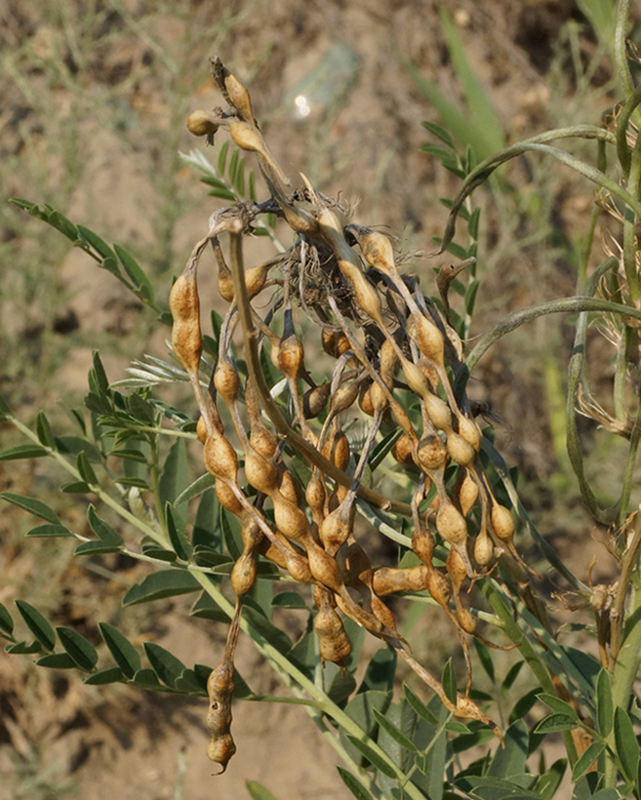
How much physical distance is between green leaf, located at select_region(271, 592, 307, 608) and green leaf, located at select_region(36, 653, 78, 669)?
17cm

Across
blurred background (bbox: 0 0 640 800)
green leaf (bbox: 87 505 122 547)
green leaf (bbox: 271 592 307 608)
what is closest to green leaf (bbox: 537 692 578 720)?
green leaf (bbox: 271 592 307 608)

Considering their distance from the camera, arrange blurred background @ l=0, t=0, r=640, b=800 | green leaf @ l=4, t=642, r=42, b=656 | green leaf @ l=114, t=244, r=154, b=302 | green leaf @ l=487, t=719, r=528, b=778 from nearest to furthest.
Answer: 1. green leaf @ l=4, t=642, r=42, b=656
2. green leaf @ l=487, t=719, r=528, b=778
3. green leaf @ l=114, t=244, r=154, b=302
4. blurred background @ l=0, t=0, r=640, b=800

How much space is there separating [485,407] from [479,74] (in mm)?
2986

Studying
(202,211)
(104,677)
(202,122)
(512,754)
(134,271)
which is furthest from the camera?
(202,211)

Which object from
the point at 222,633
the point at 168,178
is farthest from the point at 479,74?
the point at 222,633

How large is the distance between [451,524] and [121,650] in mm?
309

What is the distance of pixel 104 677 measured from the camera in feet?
1.75

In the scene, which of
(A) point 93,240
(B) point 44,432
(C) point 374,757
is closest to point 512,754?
(C) point 374,757

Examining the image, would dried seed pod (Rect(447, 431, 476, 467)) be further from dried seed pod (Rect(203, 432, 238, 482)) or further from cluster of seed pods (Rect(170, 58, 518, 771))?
dried seed pod (Rect(203, 432, 238, 482))

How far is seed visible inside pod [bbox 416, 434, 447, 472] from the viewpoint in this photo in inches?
17.1

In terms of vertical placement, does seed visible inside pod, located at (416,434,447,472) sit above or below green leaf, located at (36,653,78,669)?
above

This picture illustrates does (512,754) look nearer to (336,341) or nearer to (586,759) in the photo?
(586,759)

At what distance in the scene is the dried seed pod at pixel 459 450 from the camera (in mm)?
429

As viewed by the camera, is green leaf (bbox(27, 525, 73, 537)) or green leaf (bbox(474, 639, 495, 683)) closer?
green leaf (bbox(27, 525, 73, 537))
